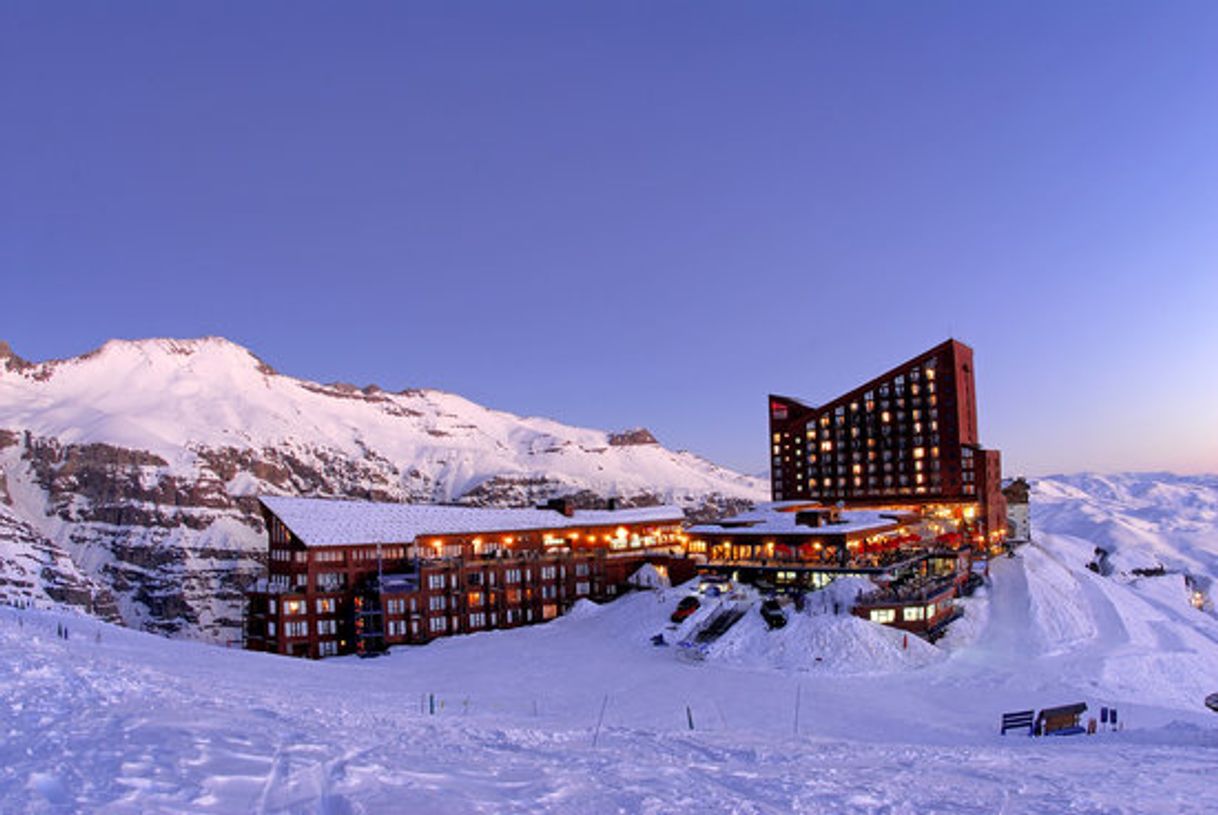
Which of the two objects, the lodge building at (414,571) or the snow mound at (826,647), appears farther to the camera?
the lodge building at (414,571)

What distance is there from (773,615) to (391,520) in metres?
46.6

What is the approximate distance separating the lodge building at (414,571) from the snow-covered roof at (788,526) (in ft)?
22.3

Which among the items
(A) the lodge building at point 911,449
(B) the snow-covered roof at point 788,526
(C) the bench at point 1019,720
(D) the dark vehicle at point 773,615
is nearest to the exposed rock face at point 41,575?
(B) the snow-covered roof at point 788,526

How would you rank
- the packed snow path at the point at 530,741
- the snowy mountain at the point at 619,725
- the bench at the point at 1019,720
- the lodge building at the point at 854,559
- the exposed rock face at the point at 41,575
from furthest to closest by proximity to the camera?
the exposed rock face at the point at 41,575 < the lodge building at the point at 854,559 < the bench at the point at 1019,720 < the snowy mountain at the point at 619,725 < the packed snow path at the point at 530,741

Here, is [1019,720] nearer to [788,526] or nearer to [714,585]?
[714,585]

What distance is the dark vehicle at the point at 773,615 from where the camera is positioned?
63.1 m

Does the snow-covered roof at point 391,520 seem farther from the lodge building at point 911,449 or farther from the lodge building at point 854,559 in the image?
the lodge building at point 911,449

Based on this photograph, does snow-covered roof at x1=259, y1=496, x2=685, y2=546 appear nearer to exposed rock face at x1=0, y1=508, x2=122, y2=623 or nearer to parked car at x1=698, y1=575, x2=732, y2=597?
parked car at x1=698, y1=575, x2=732, y2=597

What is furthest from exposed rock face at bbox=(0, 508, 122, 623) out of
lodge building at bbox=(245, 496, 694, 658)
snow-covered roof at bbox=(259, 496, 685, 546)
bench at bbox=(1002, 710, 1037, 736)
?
bench at bbox=(1002, 710, 1037, 736)

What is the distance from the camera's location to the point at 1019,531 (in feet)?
448

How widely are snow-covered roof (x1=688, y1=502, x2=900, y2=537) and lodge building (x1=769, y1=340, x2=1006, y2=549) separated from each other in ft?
121

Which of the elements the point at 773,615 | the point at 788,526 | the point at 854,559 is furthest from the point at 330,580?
the point at 854,559

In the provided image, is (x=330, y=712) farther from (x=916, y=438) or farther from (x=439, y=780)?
(x=916, y=438)

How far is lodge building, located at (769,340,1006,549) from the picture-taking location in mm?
129750
